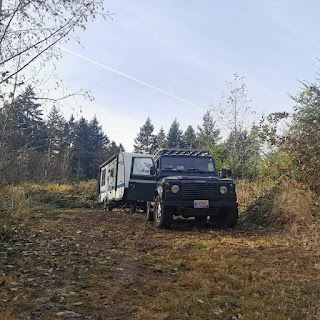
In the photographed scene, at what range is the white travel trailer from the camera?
11230mm

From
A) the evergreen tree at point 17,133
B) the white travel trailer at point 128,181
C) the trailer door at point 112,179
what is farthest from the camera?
the trailer door at point 112,179

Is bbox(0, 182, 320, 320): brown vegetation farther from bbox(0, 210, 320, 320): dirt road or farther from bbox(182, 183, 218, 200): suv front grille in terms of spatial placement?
bbox(182, 183, 218, 200): suv front grille

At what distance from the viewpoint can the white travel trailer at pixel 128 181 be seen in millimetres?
11230

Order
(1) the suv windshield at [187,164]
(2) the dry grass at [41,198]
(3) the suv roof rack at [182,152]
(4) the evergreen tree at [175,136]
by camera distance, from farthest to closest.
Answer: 1. (4) the evergreen tree at [175,136]
2. (3) the suv roof rack at [182,152]
3. (1) the suv windshield at [187,164]
4. (2) the dry grass at [41,198]

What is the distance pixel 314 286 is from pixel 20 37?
5.27 metres

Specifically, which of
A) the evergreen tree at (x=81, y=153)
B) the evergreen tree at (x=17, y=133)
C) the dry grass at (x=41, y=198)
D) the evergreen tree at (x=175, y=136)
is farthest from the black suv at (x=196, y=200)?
the evergreen tree at (x=175, y=136)

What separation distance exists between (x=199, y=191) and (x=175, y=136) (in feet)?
211

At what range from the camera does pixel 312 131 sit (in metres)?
8.45

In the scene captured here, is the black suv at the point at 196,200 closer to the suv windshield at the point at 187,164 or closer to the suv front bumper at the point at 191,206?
the suv front bumper at the point at 191,206

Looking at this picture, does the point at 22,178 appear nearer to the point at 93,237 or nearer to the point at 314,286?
the point at 93,237

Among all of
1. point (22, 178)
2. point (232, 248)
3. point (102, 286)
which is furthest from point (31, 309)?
point (22, 178)

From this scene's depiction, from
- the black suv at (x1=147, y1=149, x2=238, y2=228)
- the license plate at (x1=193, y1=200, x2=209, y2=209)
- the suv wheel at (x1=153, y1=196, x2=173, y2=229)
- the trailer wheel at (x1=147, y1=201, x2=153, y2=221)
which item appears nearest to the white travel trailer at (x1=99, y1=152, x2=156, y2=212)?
the trailer wheel at (x1=147, y1=201, x2=153, y2=221)

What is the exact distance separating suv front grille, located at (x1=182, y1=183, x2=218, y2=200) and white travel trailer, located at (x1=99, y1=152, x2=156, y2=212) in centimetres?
225

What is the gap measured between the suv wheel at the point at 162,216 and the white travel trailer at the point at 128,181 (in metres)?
1.55
